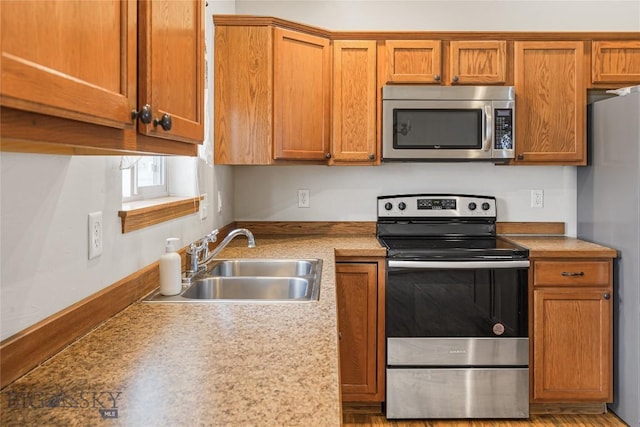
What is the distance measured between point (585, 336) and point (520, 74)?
142 centimetres

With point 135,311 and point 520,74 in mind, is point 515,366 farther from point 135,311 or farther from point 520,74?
point 135,311

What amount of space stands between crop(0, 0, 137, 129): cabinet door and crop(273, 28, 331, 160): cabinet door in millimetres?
1890

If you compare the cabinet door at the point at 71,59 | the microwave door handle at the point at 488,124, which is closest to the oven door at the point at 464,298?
the microwave door handle at the point at 488,124

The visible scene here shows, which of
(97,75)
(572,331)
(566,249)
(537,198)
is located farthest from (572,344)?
(97,75)

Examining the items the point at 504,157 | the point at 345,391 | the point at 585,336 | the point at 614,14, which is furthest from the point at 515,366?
the point at 614,14

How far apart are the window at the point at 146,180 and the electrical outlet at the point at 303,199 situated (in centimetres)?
115

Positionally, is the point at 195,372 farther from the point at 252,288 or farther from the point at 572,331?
the point at 572,331

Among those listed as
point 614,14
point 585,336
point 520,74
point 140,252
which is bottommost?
point 585,336

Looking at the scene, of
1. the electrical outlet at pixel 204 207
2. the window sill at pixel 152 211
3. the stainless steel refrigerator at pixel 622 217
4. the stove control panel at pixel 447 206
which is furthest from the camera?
the stove control panel at pixel 447 206

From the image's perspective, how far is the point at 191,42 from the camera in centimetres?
119

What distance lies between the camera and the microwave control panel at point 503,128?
9.39 ft

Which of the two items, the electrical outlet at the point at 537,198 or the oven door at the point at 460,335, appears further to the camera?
the electrical outlet at the point at 537,198

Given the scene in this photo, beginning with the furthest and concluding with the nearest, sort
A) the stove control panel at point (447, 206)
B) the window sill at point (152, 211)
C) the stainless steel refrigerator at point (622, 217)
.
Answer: the stove control panel at point (447, 206)
the stainless steel refrigerator at point (622, 217)
the window sill at point (152, 211)

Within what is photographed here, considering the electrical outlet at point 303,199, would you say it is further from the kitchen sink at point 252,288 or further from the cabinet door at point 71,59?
the cabinet door at point 71,59
